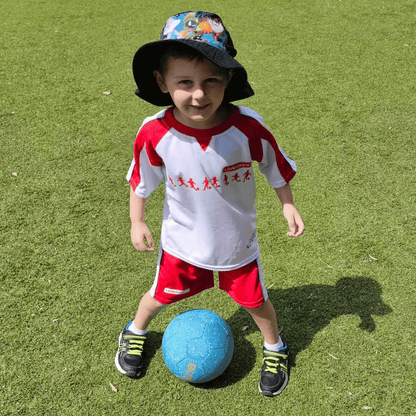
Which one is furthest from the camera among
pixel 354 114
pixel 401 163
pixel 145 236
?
pixel 354 114

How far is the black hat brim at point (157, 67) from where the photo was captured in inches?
86.2

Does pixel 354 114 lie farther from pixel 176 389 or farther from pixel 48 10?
pixel 48 10

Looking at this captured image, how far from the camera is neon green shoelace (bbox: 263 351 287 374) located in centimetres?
344

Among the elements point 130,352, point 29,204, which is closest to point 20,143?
point 29,204

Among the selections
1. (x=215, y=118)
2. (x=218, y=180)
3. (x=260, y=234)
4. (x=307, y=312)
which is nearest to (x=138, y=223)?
(x=218, y=180)

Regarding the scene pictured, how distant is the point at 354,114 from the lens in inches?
242

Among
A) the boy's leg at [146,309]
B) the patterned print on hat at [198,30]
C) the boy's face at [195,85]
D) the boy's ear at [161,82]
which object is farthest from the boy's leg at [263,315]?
the patterned print on hat at [198,30]

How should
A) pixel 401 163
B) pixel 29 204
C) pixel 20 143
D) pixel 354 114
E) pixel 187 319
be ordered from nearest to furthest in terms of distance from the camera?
pixel 187 319, pixel 29 204, pixel 401 163, pixel 20 143, pixel 354 114

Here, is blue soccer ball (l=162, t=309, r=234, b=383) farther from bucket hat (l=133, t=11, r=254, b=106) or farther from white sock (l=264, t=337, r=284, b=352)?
bucket hat (l=133, t=11, r=254, b=106)

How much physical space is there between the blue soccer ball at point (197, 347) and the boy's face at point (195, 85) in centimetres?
149

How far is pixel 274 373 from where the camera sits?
135 inches

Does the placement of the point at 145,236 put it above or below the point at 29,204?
above

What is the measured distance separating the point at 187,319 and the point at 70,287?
129cm

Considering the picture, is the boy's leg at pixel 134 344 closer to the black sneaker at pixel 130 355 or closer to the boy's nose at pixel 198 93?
the black sneaker at pixel 130 355
